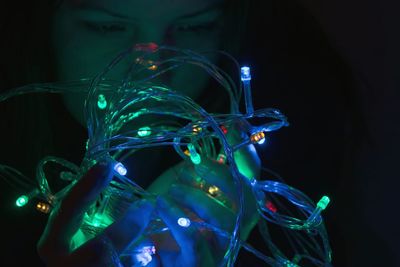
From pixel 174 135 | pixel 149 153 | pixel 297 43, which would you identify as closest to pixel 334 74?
pixel 297 43

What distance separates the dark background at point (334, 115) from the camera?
112 centimetres

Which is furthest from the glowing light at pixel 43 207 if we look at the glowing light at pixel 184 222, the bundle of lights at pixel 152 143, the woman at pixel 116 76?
the glowing light at pixel 184 222

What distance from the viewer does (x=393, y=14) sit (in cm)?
111

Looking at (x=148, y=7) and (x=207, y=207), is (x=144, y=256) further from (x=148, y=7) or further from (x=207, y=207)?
(x=148, y=7)

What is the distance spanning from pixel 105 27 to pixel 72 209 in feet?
1.40

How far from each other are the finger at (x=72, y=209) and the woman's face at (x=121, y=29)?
0.37 meters

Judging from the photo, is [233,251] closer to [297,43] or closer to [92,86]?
[92,86]

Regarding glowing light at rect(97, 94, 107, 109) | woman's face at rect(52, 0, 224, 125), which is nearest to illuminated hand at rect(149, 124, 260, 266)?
glowing light at rect(97, 94, 107, 109)

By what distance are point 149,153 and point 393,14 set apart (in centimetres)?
69

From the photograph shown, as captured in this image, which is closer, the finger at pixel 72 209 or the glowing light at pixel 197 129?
the finger at pixel 72 209

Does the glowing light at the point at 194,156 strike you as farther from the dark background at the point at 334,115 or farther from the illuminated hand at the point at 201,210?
the dark background at the point at 334,115

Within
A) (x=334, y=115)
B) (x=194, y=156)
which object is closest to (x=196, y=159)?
(x=194, y=156)

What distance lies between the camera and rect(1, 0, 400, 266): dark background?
112 centimetres

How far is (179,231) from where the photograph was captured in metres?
0.62
